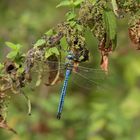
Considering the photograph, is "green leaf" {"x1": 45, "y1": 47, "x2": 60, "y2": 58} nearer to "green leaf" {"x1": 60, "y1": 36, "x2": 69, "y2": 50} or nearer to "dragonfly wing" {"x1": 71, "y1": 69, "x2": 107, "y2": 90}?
"green leaf" {"x1": 60, "y1": 36, "x2": 69, "y2": 50}

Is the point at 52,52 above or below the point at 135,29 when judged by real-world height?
below

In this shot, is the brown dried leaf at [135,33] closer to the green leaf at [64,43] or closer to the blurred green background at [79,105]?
the green leaf at [64,43]

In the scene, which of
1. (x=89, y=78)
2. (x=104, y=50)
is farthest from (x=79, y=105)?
(x=104, y=50)

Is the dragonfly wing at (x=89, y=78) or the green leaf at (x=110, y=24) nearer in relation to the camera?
the green leaf at (x=110, y=24)

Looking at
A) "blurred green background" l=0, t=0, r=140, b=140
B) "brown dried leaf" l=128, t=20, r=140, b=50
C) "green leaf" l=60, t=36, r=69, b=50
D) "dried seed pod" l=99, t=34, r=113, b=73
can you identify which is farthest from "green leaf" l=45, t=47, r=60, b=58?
"blurred green background" l=0, t=0, r=140, b=140

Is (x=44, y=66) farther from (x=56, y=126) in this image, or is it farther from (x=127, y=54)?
(x=127, y=54)

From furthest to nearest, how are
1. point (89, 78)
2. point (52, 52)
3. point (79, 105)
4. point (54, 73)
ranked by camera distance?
point (79, 105) → point (89, 78) → point (54, 73) → point (52, 52)

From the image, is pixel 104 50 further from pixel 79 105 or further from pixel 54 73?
pixel 79 105

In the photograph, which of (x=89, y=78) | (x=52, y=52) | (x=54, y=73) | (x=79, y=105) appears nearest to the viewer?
(x=52, y=52)

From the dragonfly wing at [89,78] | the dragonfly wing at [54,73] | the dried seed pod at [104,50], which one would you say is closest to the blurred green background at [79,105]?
the dragonfly wing at [89,78]
